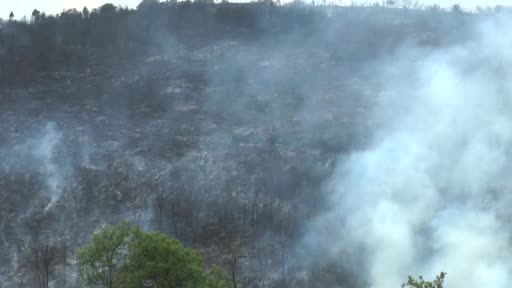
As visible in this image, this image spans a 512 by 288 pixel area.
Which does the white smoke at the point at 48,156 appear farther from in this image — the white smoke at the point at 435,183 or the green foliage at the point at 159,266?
the green foliage at the point at 159,266

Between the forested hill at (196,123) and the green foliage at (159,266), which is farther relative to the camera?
the forested hill at (196,123)

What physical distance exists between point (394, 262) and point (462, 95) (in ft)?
79.8

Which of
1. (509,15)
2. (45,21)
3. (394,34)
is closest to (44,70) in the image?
(45,21)

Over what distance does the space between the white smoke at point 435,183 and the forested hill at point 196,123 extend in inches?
79.8

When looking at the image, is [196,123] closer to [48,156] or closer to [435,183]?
[48,156]

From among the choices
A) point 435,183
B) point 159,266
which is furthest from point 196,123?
point 159,266

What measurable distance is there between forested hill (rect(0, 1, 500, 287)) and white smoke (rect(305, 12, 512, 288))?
2027 millimetres

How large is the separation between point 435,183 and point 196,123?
26.0 m

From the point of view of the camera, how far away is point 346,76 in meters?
72.5

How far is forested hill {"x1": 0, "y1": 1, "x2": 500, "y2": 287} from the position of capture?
162ft

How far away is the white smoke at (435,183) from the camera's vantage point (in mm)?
42684

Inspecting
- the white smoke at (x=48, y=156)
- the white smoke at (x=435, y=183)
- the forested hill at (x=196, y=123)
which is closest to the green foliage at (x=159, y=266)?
the forested hill at (x=196, y=123)

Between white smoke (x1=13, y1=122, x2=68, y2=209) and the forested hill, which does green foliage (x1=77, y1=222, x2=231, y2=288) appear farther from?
white smoke (x1=13, y1=122, x2=68, y2=209)

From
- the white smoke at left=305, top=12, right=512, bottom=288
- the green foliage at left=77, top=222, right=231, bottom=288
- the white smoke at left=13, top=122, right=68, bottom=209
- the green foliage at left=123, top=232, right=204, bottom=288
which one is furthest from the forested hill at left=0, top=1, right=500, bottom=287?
the green foliage at left=123, top=232, right=204, bottom=288
